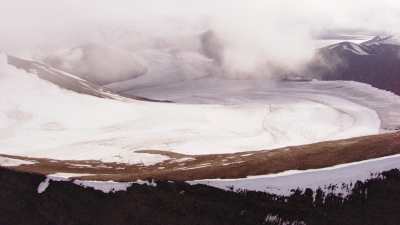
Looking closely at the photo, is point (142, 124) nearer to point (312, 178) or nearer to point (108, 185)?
point (108, 185)

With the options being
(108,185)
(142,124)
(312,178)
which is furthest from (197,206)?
(142,124)

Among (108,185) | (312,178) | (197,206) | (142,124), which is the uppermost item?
(142,124)

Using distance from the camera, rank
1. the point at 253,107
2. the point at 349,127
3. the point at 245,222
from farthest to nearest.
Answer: the point at 253,107 < the point at 349,127 < the point at 245,222

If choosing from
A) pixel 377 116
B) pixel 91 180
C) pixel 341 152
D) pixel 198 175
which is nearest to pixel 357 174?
pixel 341 152

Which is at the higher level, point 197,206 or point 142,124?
point 142,124

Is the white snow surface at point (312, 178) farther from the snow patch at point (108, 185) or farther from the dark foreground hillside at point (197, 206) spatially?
the snow patch at point (108, 185)

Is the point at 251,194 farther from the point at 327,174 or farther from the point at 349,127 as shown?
the point at 349,127

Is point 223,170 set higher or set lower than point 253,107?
lower
